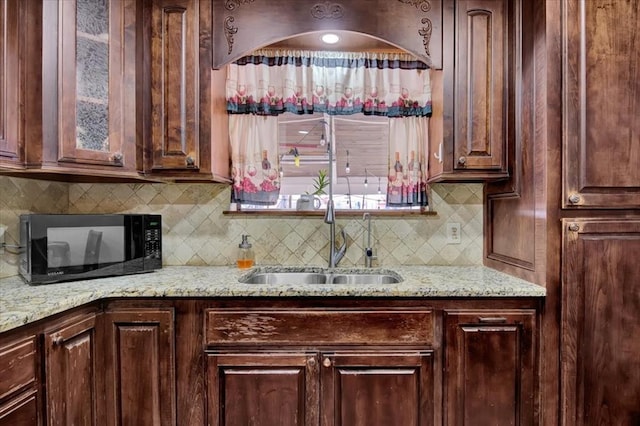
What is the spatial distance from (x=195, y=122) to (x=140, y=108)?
0.27m

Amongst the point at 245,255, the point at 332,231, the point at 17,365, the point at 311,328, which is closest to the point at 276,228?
the point at 245,255

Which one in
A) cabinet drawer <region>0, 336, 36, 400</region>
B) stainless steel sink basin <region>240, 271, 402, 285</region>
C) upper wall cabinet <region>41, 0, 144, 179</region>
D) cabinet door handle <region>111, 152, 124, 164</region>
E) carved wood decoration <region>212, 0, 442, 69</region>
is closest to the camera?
cabinet drawer <region>0, 336, 36, 400</region>

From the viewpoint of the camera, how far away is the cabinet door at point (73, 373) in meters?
1.28

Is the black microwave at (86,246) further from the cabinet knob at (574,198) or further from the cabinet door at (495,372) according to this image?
the cabinet knob at (574,198)

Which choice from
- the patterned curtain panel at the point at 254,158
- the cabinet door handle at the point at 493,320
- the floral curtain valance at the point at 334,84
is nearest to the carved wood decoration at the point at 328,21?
the floral curtain valance at the point at 334,84

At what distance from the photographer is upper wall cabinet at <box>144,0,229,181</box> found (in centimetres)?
176

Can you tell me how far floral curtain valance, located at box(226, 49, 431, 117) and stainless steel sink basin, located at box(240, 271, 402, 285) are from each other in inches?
37.7

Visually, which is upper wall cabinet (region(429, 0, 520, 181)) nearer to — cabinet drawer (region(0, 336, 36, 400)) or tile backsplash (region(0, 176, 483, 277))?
tile backsplash (region(0, 176, 483, 277))

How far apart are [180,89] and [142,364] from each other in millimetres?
1278

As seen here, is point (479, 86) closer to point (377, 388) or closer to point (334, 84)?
point (334, 84)

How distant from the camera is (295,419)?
1.53 m

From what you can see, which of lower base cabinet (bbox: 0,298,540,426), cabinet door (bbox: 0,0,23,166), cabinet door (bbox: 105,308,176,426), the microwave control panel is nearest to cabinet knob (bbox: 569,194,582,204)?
lower base cabinet (bbox: 0,298,540,426)

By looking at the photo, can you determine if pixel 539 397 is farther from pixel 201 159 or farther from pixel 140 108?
pixel 140 108

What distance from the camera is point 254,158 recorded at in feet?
7.16
